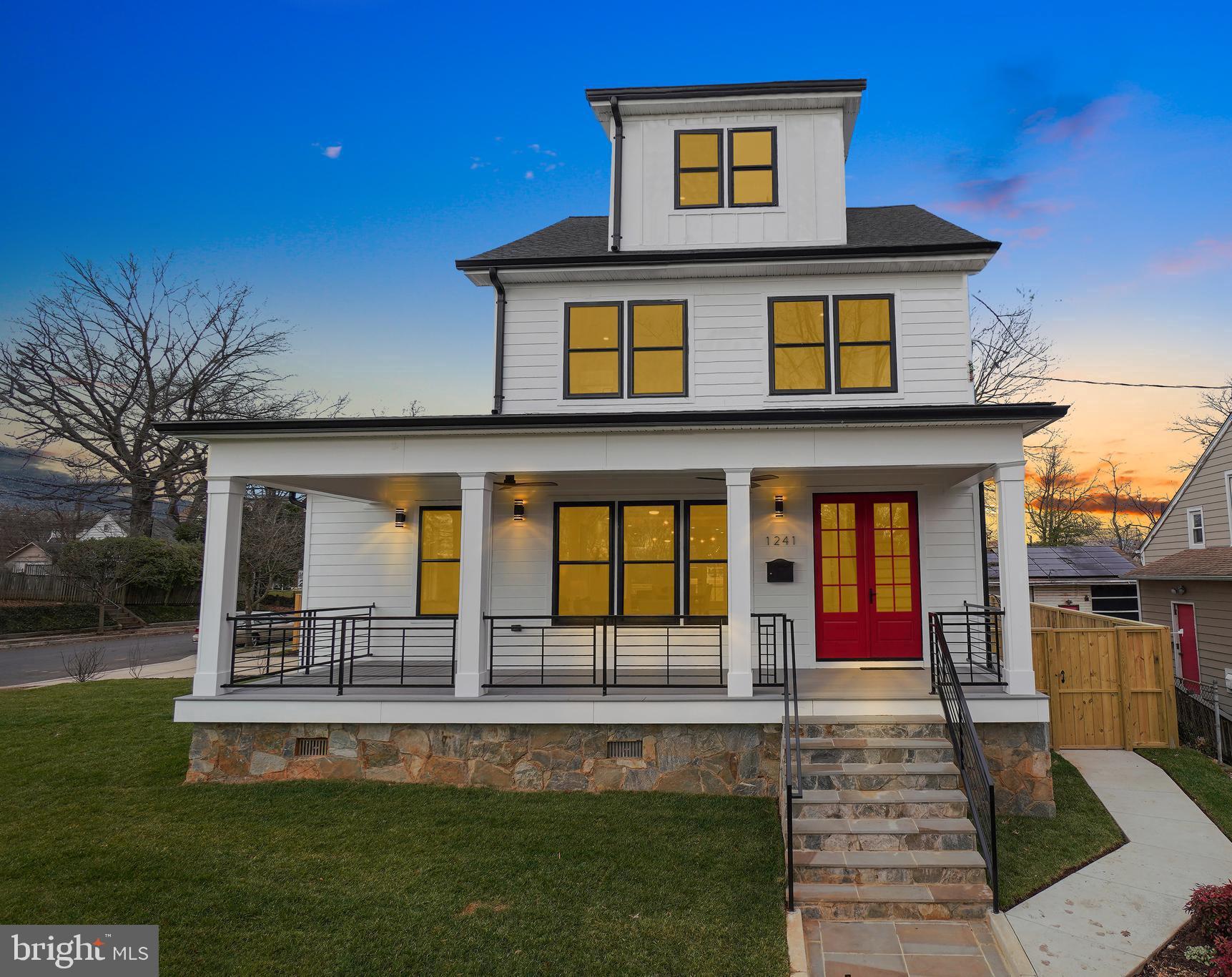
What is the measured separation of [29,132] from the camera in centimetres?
2075

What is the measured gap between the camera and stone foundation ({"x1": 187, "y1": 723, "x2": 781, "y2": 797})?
6.79 meters

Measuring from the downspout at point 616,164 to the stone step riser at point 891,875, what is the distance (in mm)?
7968

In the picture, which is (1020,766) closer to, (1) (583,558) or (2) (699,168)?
(1) (583,558)

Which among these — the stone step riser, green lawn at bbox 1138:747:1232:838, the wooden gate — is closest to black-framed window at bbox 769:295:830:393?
the wooden gate

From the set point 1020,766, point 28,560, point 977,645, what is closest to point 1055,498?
point 977,645

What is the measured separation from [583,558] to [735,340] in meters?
3.68

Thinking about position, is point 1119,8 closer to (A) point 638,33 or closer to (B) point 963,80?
(B) point 963,80

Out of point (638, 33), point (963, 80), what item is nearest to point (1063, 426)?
point (963, 80)

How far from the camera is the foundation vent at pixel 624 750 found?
22.7 ft

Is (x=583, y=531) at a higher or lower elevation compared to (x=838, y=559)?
higher

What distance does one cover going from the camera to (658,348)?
910 centimetres

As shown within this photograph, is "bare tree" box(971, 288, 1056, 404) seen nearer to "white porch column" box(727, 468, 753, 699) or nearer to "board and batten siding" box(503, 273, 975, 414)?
"board and batten siding" box(503, 273, 975, 414)

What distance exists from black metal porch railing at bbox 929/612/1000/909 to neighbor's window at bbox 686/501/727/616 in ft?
9.74

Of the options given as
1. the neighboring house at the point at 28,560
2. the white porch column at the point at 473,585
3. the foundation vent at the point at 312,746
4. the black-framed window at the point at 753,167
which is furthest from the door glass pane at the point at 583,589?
the neighboring house at the point at 28,560
